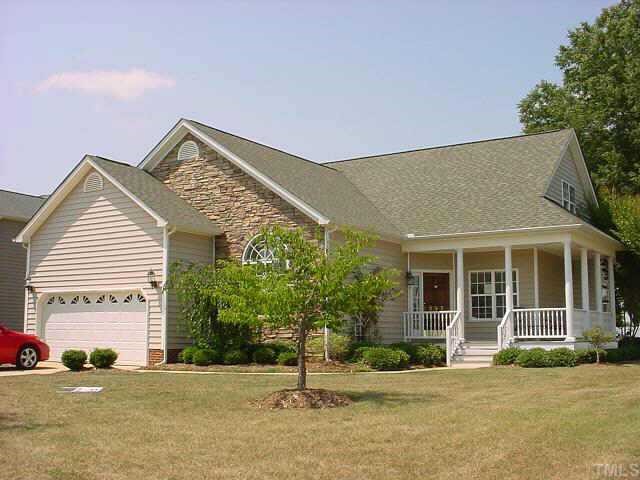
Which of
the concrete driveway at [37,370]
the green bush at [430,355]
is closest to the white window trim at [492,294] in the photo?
the green bush at [430,355]

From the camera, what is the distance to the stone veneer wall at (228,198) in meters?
22.2

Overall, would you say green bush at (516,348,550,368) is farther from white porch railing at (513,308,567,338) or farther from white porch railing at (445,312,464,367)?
white porch railing at (445,312,464,367)

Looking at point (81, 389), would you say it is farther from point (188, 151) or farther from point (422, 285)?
point (422, 285)

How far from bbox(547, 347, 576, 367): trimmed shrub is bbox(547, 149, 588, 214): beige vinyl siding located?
20.4ft

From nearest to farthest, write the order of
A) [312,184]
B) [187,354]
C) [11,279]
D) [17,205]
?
[187,354], [312,184], [11,279], [17,205]

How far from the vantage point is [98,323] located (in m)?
23.2

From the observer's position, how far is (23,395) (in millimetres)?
13867

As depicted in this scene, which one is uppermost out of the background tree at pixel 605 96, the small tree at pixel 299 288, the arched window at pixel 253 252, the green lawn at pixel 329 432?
the background tree at pixel 605 96

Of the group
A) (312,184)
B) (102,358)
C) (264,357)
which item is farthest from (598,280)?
(102,358)

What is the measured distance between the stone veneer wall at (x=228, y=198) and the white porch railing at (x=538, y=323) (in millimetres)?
6390

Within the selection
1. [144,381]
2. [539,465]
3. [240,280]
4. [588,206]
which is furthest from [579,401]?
[588,206]

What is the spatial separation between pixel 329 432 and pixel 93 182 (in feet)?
51.2

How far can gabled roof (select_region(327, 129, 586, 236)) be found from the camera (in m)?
22.9

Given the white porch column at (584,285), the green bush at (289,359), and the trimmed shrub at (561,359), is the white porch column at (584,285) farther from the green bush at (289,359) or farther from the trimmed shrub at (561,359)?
the green bush at (289,359)
